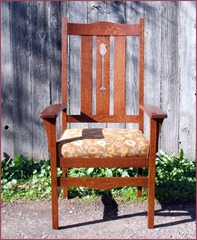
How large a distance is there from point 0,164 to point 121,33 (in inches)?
59.2

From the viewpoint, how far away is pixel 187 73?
3.38 meters

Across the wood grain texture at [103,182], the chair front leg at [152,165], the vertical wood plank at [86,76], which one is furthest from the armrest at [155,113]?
the vertical wood plank at [86,76]

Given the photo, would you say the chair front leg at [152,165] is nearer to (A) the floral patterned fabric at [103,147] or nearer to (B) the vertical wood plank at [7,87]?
(A) the floral patterned fabric at [103,147]

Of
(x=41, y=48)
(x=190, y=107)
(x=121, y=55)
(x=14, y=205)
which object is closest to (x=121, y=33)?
(x=121, y=55)

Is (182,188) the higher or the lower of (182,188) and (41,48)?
the lower

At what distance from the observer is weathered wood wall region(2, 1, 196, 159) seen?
3277 millimetres

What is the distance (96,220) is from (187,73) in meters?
1.59

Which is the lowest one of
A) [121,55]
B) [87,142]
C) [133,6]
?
[87,142]

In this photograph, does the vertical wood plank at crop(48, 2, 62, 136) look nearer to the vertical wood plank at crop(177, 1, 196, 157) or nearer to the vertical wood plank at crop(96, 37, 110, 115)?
the vertical wood plank at crop(96, 37, 110, 115)

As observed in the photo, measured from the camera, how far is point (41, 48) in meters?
3.30

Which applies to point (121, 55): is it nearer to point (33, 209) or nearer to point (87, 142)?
point (87, 142)

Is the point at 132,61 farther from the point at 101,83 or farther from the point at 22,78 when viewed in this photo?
the point at 22,78

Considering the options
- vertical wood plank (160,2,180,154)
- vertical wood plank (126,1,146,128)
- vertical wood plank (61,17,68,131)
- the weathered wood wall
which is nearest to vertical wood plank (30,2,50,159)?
the weathered wood wall

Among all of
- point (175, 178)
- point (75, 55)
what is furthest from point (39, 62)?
point (175, 178)
